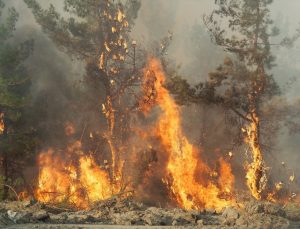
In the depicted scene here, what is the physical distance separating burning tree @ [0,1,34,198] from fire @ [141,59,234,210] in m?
7.93

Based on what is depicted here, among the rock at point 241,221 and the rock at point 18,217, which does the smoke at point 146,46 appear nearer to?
the rock at point 241,221

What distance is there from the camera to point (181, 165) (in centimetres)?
2708

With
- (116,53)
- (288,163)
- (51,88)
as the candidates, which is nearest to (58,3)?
(51,88)

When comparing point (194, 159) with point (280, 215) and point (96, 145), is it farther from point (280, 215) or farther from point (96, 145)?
point (280, 215)

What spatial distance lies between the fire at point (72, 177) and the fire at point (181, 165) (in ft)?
13.9

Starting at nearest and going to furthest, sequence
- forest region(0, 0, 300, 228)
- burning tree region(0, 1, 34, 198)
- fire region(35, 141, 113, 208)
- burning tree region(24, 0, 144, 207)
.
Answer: forest region(0, 0, 300, 228) < burning tree region(0, 1, 34, 198) < fire region(35, 141, 113, 208) < burning tree region(24, 0, 144, 207)

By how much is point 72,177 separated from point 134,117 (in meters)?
7.22

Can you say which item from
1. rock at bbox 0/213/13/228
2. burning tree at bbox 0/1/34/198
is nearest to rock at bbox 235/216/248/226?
rock at bbox 0/213/13/228

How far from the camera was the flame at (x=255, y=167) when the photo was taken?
21594mm

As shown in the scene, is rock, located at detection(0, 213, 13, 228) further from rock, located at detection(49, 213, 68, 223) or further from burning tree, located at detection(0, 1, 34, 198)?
burning tree, located at detection(0, 1, 34, 198)

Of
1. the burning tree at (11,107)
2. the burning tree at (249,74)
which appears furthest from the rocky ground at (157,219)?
the burning tree at (11,107)

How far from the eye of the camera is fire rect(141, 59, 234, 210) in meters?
25.4

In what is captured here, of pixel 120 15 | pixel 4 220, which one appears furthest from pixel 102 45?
pixel 4 220

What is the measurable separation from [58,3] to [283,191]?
40898mm
